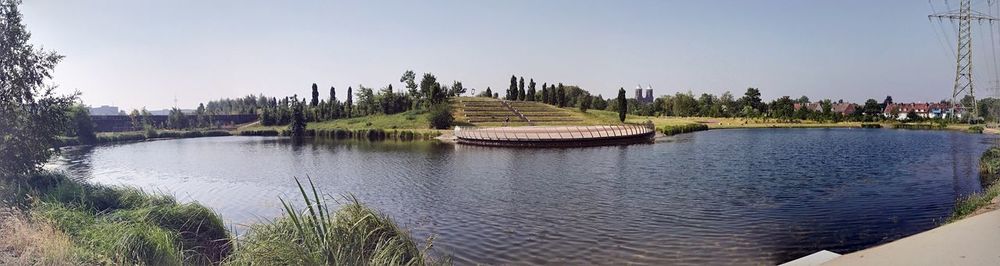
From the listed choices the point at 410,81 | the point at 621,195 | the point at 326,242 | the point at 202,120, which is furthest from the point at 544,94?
the point at 326,242

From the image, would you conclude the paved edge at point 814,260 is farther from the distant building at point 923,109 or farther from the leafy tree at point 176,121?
the distant building at point 923,109

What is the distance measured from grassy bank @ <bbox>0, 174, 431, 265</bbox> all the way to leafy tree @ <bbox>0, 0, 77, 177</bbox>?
471 cm

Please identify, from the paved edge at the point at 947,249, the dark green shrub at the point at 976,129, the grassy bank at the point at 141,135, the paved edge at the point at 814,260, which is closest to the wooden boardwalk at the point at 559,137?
the dark green shrub at the point at 976,129

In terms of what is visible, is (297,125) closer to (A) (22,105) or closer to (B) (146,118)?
(B) (146,118)

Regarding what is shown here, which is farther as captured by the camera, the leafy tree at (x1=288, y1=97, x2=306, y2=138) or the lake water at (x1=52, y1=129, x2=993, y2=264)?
the leafy tree at (x1=288, y1=97, x2=306, y2=138)

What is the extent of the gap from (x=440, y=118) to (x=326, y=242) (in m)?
66.7

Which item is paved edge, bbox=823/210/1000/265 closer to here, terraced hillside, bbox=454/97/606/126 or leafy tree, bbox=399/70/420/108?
terraced hillside, bbox=454/97/606/126

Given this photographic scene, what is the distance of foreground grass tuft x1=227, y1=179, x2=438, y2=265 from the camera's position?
6977mm

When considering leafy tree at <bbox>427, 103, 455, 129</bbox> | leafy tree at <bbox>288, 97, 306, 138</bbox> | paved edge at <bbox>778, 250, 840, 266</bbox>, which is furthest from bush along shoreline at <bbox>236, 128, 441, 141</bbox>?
paved edge at <bbox>778, 250, 840, 266</bbox>

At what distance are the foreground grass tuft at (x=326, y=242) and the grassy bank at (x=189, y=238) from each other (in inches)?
0.5

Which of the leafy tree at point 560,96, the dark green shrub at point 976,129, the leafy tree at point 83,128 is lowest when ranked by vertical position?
the dark green shrub at point 976,129

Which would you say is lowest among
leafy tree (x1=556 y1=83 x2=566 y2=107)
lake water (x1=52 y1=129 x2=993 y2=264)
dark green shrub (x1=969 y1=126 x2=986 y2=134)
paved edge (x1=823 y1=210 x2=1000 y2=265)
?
lake water (x1=52 y1=129 x2=993 y2=264)

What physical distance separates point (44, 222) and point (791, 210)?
18.0 meters

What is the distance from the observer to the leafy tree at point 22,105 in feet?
54.7
